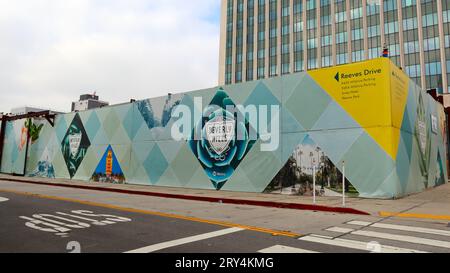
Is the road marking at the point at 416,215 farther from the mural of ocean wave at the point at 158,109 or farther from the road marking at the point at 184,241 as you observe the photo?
the mural of ocean wave at the point at 158,109

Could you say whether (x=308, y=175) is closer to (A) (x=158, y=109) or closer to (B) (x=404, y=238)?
(B) (x=404, y=238)

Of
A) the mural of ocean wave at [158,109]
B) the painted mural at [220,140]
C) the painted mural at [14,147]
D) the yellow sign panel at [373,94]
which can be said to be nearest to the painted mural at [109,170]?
the mural of ocean wave at [158,109]

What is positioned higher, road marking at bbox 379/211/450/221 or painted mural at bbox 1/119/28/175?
painted mural at bbox 1/119/28/175

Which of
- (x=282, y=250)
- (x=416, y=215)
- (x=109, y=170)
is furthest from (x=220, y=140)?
(x=282, y=250)

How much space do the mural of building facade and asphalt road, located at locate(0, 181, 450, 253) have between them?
6.35 m

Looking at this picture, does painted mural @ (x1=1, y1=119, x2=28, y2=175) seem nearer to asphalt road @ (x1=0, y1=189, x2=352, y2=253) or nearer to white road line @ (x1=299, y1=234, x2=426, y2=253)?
asphalt road @ (x1=0, y1=189, x2=352, y2=253)

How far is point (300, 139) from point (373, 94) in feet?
13.2

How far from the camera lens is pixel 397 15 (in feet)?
202

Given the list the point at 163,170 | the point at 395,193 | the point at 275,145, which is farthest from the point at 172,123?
the point at 395,193

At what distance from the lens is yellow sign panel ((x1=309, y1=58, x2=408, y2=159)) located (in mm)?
14680

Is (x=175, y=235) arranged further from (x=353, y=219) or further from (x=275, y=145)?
(x=275, y=145)

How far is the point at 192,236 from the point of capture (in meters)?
7.03

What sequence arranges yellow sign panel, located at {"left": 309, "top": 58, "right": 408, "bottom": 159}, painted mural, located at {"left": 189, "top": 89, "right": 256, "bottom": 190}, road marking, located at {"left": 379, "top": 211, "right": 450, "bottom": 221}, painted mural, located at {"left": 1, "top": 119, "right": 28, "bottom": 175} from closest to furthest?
road marking, located at {"left": 379, "top": 211, "right": 450, "bottom": 221}, yellow sign panel, located at {"left": 309, "top": 58, "right": 408, "bottom": 159}, painted mural, located at {"left": 189, "top": 89, "right": 256, "bottom": 190}, painted mural, located at {"left": 1, "top": 119, "right": 28, "bottom": 175}

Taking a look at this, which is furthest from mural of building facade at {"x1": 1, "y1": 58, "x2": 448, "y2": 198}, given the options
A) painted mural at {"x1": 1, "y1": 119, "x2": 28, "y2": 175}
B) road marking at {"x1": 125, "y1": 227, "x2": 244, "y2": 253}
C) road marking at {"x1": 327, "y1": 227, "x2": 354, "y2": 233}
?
painted mural at {"x1": 1, "y1": 119, "x2": 28, "y2": 175}
